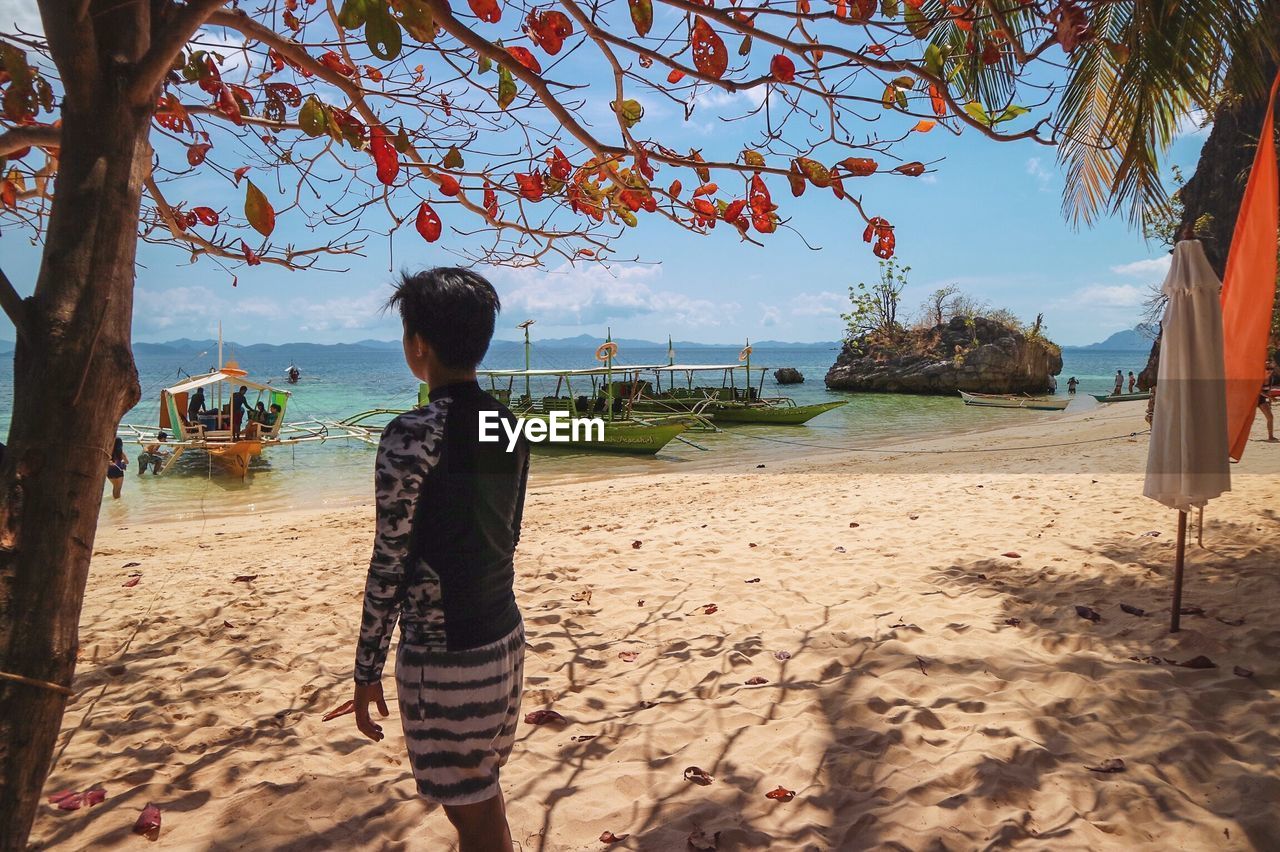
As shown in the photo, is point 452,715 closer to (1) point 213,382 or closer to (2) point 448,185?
(2) point 448,185

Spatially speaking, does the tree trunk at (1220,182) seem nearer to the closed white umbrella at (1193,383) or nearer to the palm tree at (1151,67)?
the palm tree at (1151,67)

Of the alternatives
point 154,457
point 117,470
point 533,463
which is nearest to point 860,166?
point 117,470

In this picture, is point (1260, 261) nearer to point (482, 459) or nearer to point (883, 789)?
point (883, 789)

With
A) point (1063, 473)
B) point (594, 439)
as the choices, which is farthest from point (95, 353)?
point (594, 439)

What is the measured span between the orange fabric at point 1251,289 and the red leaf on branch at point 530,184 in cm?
377

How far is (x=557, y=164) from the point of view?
392cm

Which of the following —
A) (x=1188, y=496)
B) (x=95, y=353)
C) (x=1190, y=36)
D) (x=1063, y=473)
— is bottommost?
(x=1063, y=473)

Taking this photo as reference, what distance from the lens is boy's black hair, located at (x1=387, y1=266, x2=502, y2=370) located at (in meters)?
1.72

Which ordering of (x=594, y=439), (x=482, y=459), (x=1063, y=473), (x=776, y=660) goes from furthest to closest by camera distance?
(x=594, y=439), (x=1063, y=473), (x=776, y=660), (x=482, y=459)

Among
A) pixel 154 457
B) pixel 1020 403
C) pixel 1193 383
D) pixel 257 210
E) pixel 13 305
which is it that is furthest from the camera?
pixel 1020 403

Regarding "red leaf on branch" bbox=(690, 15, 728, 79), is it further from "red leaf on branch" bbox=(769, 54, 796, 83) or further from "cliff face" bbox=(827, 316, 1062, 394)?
"cliff face" bbox=(827, 316, 1062, 394)

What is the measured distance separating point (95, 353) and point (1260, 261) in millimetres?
5324

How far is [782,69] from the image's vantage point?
111 inches

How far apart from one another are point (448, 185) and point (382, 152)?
0.65 meters
